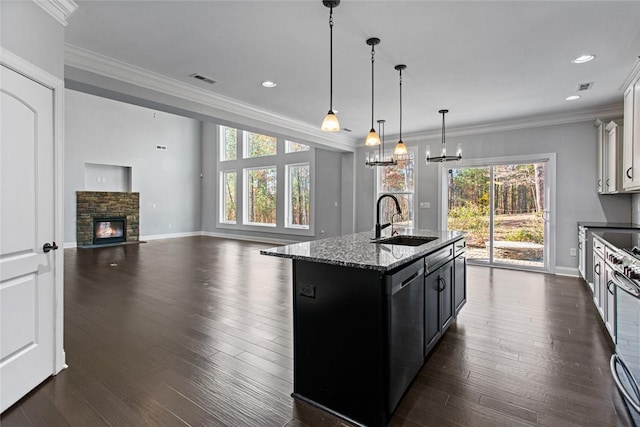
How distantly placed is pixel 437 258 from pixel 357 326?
3.61 feet

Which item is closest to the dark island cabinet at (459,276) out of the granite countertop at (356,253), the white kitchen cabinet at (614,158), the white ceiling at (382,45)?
the granite countertop at (356,253)

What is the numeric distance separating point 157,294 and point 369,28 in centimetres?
397

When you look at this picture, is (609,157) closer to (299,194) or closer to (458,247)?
(458,247)

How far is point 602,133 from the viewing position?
16.2 ft

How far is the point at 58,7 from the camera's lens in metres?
2.31

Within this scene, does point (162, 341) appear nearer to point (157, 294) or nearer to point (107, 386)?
point (107, 386)

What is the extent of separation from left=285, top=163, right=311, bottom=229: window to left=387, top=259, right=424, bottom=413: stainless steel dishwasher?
6.77 meters

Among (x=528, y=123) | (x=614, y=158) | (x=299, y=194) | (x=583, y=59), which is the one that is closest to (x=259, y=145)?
(x=299, y=194)

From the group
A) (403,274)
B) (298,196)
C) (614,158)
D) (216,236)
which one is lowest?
(216,236)

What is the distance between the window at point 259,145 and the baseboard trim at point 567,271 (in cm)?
725

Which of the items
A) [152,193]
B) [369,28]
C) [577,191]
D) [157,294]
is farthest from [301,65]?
[152,193]

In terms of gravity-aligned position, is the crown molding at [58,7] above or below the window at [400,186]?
above

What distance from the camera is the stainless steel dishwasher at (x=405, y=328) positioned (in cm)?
187

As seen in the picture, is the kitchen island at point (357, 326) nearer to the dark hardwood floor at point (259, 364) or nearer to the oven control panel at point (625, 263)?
the dark hardwood floor at point (259, 364)
